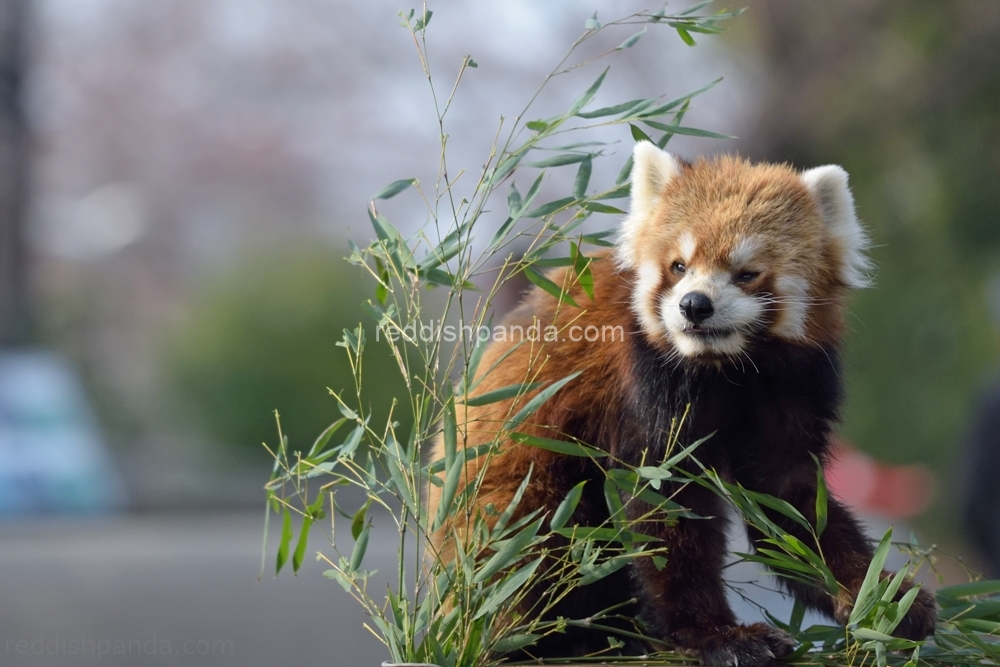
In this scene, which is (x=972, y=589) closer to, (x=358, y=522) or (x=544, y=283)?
(x=544, y=283)

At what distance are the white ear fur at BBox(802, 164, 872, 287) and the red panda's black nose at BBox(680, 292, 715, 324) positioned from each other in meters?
0.41

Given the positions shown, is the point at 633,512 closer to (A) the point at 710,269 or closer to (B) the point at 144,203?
(A) the point at 710,269

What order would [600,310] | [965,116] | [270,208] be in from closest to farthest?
[600,310], [965,116], [270,208]

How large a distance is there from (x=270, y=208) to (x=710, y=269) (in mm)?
18020

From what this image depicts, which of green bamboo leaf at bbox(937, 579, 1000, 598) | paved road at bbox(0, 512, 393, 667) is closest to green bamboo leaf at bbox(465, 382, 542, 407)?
green bamboo leaf at bbox(937, 579, 1000, 598)

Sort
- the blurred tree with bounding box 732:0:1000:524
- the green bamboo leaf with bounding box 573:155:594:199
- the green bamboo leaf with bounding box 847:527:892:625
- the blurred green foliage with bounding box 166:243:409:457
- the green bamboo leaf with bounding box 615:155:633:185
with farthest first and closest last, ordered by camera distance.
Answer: the blurred green foliage with bounding box 166:243:409:457 → the blurred tree with bounding box 732:0:1000:524 → the green bamboo leaf with bounding box 615:155:633:185 → the green bamboo leaf with bounding box 573:155:594:199 → the green bamboo leaf with bounding box 847:527:892:625

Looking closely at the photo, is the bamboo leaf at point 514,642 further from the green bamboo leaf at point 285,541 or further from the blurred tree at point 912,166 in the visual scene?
the blurred tree at point 912,166

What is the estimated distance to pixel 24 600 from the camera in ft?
23.3

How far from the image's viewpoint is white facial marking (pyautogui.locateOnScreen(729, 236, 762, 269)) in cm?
214

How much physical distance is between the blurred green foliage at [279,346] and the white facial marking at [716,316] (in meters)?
9.02

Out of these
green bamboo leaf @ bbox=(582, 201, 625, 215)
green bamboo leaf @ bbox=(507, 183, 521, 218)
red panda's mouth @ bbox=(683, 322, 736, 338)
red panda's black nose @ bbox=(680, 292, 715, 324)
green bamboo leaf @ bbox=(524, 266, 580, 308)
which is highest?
green bamboo leaf @ bbox=(507, 183, 521, 218)

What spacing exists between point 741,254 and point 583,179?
38cm

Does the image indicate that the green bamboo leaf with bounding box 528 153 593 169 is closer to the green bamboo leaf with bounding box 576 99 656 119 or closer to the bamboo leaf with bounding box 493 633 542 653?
the green bamboo leaf with bounding box 576 99 656 119

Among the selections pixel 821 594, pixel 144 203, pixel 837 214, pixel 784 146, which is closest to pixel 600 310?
pixel 837 214
